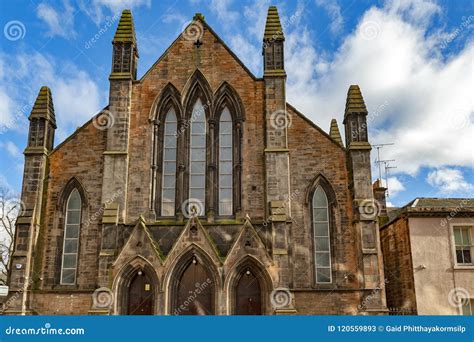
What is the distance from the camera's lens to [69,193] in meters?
21.2

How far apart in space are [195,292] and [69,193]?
6.73 metres

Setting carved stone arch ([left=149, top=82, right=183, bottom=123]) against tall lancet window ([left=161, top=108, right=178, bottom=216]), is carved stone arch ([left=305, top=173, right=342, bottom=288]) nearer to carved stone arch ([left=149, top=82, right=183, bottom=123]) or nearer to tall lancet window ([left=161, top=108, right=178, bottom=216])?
tall lancet window ([left=161, top=108, right=178, bottom=216])

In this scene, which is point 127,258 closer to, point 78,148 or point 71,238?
point 71,238

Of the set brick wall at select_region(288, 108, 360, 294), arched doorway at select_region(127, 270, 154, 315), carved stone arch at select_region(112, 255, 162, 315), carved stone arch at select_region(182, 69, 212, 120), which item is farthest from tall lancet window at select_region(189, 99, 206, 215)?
brick wall at select_region(288, 108, 360, 294)

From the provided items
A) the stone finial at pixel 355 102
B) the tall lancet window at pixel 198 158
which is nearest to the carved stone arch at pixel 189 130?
the tall lancet window at pixel 198 158

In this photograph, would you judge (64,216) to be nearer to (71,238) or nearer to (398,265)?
(71,238)

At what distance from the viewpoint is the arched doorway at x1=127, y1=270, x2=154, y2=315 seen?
19.2 meters

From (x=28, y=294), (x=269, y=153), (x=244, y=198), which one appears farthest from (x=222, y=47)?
(x=28, y=294)

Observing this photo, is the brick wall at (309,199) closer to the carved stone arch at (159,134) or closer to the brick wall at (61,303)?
the carved stone arch at (159,134)

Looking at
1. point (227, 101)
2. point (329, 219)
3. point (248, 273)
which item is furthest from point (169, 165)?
point (329, 219)

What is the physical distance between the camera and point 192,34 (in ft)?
74.6

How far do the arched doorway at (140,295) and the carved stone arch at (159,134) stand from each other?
2667mm

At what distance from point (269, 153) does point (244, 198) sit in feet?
6.75

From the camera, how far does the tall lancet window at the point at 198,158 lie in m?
20.9
